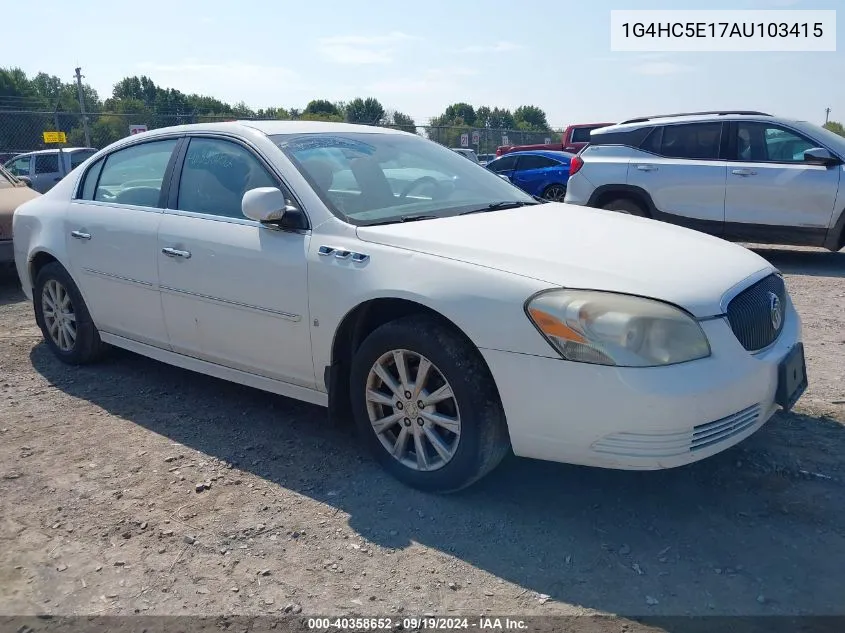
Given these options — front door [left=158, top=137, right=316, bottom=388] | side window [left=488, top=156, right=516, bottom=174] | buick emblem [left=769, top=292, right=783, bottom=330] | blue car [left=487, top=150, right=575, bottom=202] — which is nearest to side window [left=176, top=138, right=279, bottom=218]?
front door [left=158, top=137, right=316, bottom=388]

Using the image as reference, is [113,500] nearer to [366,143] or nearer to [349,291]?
[349,291]

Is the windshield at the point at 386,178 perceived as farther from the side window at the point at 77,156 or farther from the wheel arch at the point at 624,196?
the side window at the point at 77,156

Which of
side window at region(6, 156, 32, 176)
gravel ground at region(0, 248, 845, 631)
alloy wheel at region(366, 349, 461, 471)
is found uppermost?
side window at region(6, 156, 32, 176)

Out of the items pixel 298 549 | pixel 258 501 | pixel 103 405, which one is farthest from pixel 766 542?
pixel 103 405

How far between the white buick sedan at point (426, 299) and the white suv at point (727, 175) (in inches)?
199

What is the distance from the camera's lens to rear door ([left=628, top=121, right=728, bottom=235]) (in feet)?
28.7

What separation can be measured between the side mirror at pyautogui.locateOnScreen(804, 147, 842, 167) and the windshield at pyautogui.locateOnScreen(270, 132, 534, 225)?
527 cm

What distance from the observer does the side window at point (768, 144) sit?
8383 mm

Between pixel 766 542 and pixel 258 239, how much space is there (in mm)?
2626

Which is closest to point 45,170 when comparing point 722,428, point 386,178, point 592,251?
point 386,178

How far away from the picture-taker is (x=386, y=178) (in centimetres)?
402

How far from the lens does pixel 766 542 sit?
2.88 meters

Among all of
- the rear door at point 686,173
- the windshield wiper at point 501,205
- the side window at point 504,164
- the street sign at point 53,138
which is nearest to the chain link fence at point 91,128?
the street sign at point 53,138

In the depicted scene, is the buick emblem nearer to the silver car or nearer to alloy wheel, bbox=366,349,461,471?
alloy wheel, bbox=366,349,461,471
